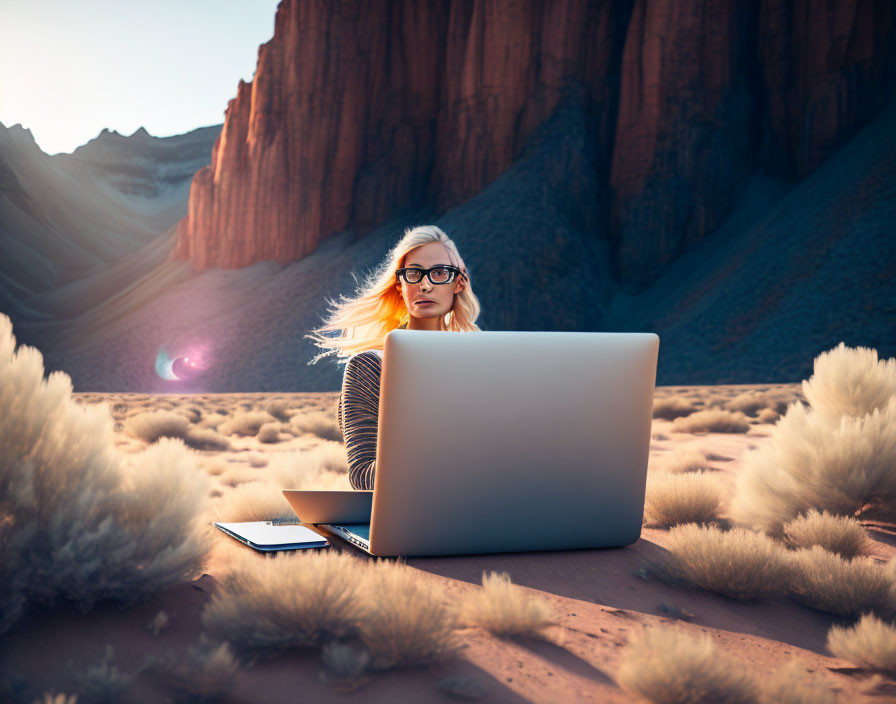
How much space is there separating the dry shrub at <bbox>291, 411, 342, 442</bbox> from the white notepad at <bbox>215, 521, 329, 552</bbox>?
21.3 feet

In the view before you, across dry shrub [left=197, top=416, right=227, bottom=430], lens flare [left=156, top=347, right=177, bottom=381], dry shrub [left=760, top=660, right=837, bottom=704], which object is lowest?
lens flare [left=156, top=347, right=177, bottom=381]

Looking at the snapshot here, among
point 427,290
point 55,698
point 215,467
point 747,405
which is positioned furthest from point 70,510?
point 747,405

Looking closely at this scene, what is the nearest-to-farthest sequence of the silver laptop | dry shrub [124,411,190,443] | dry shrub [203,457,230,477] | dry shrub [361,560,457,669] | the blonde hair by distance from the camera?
dry shrub [361,560,457,669] → the silver laptop → the blonde hair → dry shrub [203,457,230,477] → dry shrub [124,411,190,443]

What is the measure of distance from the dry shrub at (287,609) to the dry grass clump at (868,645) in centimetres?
181

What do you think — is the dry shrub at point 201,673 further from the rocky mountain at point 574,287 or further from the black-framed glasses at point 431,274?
the rocky mountain at point 574,287

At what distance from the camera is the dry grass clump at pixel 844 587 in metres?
2.86

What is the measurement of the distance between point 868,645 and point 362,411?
215cm

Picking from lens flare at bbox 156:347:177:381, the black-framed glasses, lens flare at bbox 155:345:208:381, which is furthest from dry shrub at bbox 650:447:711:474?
lens flare at bbox 156:347:177:381

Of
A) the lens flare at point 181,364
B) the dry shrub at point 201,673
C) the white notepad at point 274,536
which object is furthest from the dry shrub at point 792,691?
the lens flare at point 181,364

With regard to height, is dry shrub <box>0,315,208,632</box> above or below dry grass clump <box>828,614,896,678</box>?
above

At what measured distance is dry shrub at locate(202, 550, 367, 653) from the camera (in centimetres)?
205

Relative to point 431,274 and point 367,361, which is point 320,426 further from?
point 367,361

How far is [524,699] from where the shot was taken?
1915 mm

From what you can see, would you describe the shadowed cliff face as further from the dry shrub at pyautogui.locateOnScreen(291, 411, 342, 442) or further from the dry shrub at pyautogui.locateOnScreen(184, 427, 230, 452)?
the dry shrub at pyautogui.locateOnScreen(184, 427, 230, 452)
